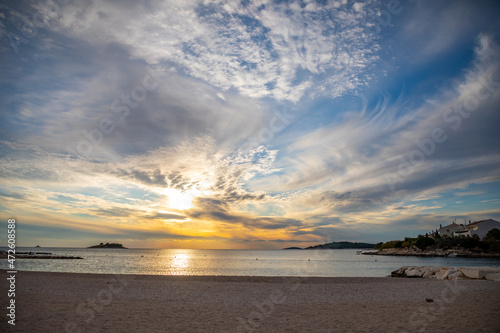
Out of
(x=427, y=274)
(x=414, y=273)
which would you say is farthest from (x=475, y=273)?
(x=414, y=273)

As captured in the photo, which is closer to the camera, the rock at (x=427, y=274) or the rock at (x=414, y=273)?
the rock at (x=427, y=274)

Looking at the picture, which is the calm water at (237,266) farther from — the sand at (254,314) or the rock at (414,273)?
the sand at (254,314)

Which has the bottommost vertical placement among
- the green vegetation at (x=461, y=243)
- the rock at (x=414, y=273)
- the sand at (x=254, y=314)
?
the green vegetation at (x=461, y=243)

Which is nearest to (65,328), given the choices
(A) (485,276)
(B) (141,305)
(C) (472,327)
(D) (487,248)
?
(B) (141,305)

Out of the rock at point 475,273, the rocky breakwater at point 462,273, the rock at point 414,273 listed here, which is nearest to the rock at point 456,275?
the rocky breakwater at point 462,273

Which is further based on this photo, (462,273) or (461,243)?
(461,243)

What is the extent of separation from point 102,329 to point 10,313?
4.63 m

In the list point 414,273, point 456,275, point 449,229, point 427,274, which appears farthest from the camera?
point 449,229

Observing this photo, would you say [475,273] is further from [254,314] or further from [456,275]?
[254,314]

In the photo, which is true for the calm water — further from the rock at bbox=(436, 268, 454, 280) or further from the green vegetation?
the green vegetation

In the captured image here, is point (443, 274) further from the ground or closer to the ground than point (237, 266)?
further from the ground

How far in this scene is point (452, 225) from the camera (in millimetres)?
169625

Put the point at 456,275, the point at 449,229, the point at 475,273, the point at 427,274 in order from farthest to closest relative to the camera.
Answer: the point at 449,229 < the point at 427,274 < the point at 456,275 < the point at 475,273

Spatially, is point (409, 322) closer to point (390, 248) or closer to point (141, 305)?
point (141, 305)
